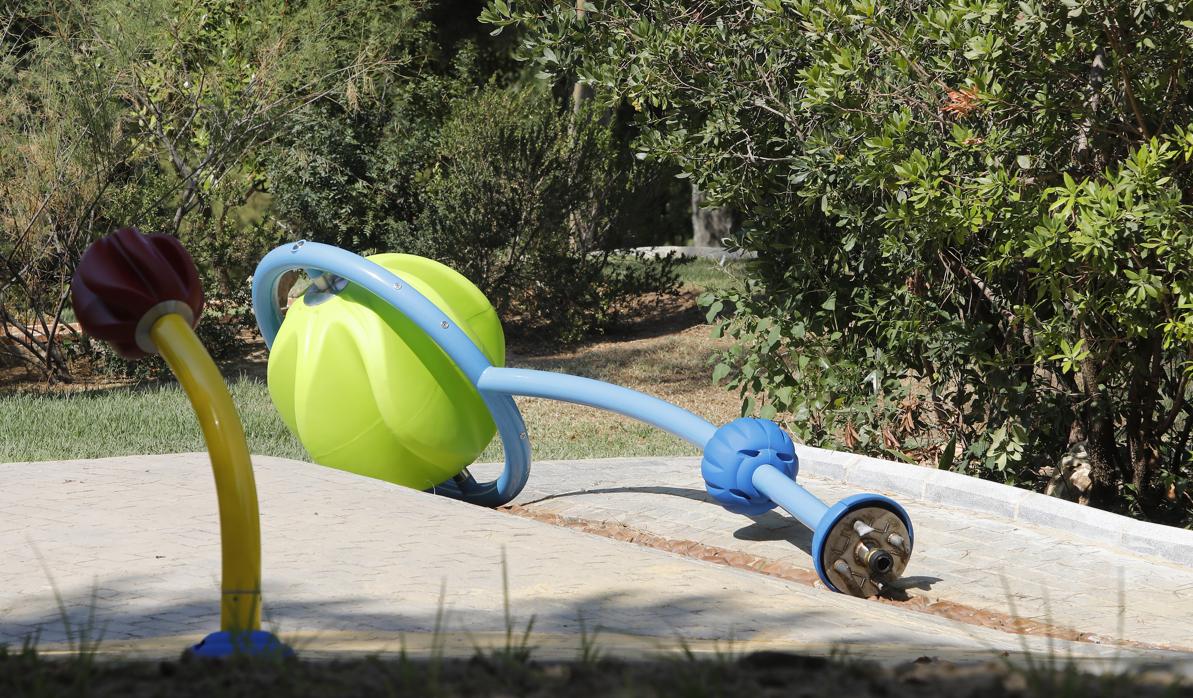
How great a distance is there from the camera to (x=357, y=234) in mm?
14695

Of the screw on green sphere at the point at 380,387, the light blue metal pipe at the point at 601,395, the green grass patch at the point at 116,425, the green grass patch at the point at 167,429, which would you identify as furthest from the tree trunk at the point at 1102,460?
the green grass patch at the point at 116,425

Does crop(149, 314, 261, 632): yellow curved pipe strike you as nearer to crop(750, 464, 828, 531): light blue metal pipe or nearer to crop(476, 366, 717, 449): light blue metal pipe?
crop(750, 464, 828, 531): light blue metal pipe

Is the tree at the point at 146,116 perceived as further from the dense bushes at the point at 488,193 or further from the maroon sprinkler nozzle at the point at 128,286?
the maroon sprinkler nozzle at the point at 128,286

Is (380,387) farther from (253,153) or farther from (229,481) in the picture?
(253,153)

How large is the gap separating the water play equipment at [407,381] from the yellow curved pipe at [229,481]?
3.09 metres

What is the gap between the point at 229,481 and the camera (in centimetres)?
368

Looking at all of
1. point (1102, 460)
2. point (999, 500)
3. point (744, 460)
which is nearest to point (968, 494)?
point (999, 500)

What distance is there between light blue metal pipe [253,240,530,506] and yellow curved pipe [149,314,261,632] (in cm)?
310

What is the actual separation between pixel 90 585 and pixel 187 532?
2.95 ft

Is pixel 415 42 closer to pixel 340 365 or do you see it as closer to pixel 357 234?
pixel 357 234

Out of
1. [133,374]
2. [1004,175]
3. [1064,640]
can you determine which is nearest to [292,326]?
[1004,175]

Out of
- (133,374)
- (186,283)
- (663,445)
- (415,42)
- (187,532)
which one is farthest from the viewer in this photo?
(415,42)

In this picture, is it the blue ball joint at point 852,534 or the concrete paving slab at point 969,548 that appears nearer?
the concrete paving slab at point 969,548

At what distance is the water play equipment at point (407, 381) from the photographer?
6.89m
